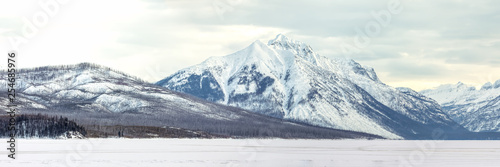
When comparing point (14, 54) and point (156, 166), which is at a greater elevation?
point (14, 54)

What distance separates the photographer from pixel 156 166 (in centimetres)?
12194

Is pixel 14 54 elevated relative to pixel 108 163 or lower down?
elevated

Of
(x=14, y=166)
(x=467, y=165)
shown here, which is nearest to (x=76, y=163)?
(x=14, y=166)

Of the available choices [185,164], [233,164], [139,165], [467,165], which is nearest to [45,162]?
[139,165]

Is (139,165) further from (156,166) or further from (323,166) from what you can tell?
(323,166)

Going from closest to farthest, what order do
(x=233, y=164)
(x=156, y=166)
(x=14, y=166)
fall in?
(x=14, y=166) → (x=156, y=166) → (x=233, y=164)

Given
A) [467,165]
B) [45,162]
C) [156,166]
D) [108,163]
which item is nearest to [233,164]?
[156,166]

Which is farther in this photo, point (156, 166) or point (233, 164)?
point (233, 164)

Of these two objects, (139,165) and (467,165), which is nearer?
(139,165)

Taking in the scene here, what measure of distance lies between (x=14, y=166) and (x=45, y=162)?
35.8ft

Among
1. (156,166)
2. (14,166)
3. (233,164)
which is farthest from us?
(233,164)

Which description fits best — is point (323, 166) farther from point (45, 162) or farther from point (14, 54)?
point (14, 54)

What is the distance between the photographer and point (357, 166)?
430 ft

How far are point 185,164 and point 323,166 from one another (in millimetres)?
28208
